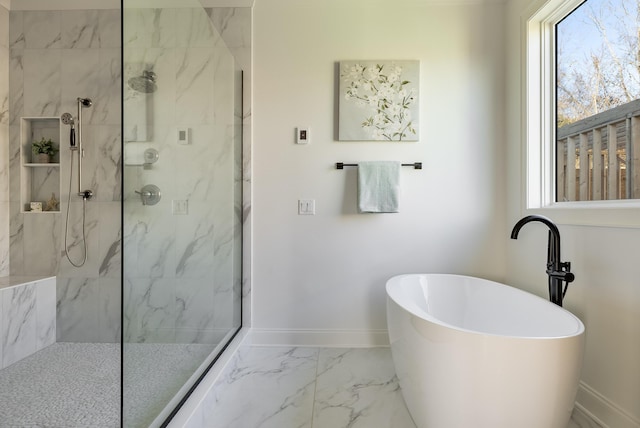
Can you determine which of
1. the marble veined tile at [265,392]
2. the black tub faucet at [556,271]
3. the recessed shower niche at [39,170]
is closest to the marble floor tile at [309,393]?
the marble veined tile at [265,392]

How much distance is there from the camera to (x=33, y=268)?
2.23 m

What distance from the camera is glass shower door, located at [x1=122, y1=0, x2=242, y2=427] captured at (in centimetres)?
102

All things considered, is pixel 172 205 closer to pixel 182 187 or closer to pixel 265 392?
pixel 182 187

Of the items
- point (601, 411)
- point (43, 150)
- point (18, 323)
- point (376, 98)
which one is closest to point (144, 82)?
point (376, 98)

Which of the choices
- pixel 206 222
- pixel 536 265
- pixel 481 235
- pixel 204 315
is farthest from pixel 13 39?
pixel 536 265

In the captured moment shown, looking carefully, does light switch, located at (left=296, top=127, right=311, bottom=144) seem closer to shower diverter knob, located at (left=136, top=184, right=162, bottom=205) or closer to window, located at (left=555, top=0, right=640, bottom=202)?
shower diverter knob, located at (left=136, top=184, right=162, bottom=205)

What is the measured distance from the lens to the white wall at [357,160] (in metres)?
2.18

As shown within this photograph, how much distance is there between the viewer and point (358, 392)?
1.62 m

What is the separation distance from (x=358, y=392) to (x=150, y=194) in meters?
1.40

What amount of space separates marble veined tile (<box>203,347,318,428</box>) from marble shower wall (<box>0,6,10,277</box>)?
1909 millimetres

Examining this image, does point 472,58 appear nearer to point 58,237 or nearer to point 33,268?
point 58,237

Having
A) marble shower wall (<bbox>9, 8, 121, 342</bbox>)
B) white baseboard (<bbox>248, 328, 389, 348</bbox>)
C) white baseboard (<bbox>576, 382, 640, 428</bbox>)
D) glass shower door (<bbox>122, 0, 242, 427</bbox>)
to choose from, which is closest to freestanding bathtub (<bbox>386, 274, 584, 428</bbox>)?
white baseboard (<bbox>576, 382, 640, 428</bbox>)

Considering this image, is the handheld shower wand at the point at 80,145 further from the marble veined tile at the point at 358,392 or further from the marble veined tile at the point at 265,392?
the marble veined tile at the point at 358,392

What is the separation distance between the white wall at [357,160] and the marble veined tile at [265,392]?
24 cm
